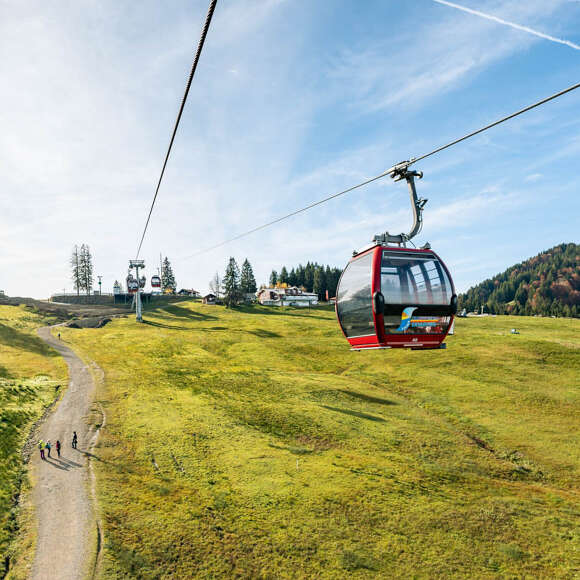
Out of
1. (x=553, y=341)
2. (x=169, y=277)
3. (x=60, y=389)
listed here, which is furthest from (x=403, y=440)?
(x=169, y=277)

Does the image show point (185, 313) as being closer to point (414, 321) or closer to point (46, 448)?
point (46, 448)

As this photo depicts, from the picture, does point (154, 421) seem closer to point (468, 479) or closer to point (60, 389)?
point (60, 389)

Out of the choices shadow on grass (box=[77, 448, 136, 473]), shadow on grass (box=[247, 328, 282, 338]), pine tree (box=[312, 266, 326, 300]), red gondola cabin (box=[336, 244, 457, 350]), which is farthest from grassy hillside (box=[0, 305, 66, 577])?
pine tree (box=[312, 266, 326, 300])

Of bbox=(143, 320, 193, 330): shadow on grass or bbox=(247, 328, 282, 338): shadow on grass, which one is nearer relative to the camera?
bbox=(247, 328, 282, 338): shadow on grass

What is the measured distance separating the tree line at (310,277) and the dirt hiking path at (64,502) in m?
124

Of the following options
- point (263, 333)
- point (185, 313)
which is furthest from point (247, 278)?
point (263, 333)

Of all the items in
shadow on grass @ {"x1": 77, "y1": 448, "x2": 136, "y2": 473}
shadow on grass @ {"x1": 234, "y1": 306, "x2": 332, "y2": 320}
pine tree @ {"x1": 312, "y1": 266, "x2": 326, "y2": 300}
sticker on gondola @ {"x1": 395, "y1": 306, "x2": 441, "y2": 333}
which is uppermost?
pine tree @ {"x1": 312, "y1": 266, "x2": 326, "y2": 300}

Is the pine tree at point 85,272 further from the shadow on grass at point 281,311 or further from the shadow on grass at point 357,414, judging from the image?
the shadow on grass at point 357,414

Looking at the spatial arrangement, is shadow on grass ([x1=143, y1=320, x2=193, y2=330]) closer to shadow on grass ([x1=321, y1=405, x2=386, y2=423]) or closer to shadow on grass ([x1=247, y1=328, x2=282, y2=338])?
shadow on grass ([x1=247, y1=328, x2=282, y2=338])

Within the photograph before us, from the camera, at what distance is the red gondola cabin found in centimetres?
1298

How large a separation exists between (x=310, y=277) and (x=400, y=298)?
157m

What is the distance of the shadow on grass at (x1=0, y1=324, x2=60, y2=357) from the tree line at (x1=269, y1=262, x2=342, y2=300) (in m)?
105

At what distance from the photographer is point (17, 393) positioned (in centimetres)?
3778

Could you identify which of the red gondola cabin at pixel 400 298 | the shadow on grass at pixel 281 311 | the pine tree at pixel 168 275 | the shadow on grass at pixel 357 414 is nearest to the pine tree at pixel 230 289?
the shadow on grass at pixel 281 311
